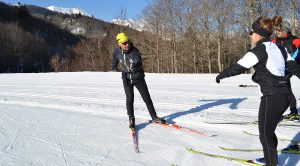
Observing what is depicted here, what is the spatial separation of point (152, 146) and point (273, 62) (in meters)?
2.25

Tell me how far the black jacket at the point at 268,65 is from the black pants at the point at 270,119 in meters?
0.09

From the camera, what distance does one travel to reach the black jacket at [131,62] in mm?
5750

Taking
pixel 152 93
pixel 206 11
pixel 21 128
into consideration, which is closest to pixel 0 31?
pixel 206 11

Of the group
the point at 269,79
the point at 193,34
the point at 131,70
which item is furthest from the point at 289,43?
the point at 193,34

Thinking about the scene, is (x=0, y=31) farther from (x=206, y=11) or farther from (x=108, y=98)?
(x=108, y=98)

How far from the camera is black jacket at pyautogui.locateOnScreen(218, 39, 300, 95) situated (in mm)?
3397

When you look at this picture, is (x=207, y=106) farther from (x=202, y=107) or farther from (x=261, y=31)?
(x=261, y=31)

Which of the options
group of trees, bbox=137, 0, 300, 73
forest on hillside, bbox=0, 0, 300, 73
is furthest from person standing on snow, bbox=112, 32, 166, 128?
group of trees, bbox=137, 0, 300, 73

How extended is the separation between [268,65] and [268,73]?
0.09 m

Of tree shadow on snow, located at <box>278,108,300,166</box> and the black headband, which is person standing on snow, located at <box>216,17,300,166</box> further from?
tree shadow on snow, located at <box>278,108,300,166</box>

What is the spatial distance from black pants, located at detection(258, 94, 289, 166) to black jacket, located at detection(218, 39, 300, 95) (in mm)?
90

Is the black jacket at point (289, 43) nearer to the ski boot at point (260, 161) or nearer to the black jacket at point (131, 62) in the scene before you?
the ski boot at point (260, 161)

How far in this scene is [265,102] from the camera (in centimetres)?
352

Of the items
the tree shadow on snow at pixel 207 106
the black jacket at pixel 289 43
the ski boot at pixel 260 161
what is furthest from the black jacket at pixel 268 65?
the tree shadow on snow at pixel 207 106
